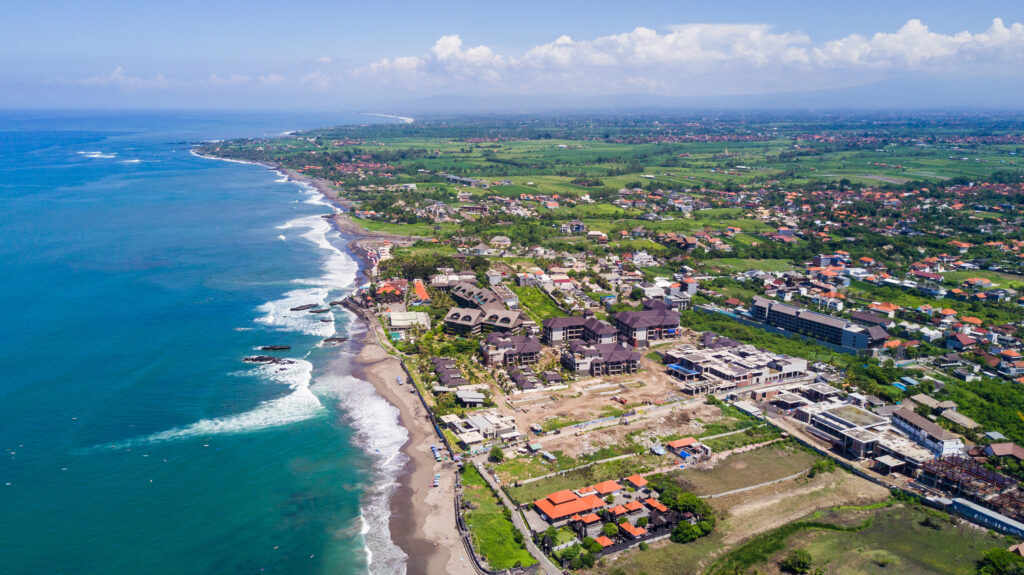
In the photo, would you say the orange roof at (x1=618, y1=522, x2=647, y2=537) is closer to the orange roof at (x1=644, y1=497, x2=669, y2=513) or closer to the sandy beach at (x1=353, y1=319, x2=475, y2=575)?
the orange roof at (x1=644, y1=497, x2=669, y2=513)

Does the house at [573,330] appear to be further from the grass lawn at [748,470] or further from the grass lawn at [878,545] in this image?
the grass lawn at [878,545]

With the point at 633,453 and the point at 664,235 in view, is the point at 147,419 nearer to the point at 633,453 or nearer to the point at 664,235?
the point at 633,453

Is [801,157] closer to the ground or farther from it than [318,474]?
farther from it

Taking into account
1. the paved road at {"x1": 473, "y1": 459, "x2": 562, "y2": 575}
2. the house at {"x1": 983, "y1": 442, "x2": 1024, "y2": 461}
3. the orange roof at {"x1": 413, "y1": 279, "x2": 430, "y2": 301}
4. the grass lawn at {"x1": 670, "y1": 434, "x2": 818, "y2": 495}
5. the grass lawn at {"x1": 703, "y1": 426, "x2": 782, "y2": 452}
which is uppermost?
the orange roof at {"x1": 413, "y1": 279, "x2": 430, "y2": 301}

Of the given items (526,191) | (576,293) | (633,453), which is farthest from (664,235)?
(633,453)

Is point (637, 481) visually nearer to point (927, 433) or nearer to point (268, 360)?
point (927, 433)

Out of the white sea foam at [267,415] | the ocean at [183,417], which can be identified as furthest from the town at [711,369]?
the white sea foam at [267,415]

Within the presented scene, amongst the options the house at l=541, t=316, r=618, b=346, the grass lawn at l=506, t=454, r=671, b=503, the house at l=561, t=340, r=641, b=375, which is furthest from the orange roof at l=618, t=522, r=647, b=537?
the house at l=541, t=316, r=618, b=346
